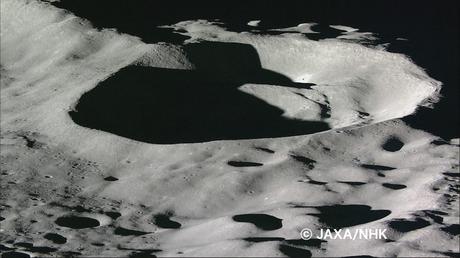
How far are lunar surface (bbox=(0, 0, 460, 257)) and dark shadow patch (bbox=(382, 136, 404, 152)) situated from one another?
0.6 inches

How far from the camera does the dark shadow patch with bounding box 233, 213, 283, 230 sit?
8.70ft

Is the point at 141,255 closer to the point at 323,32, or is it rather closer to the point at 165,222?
the point at 165,222

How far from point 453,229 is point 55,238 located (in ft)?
5.06

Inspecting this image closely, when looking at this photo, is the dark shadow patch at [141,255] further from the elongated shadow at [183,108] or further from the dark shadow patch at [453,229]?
the elongated shadow at [183,108]

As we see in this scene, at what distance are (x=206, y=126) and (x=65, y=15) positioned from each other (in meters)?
1.74

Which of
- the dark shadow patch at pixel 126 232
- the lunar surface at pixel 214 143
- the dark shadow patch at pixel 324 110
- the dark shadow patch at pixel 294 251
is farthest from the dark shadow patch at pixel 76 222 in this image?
the dark shadow patch at pixel 324 110

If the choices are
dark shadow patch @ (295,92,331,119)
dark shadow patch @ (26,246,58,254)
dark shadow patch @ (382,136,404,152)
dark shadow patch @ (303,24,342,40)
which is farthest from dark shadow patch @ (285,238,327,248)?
dark shadow patch @ (303,24,342,40)

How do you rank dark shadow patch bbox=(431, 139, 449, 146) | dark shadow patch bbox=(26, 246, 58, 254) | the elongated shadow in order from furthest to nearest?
the elongated shadow → dark shadow patch bbox=(431, 139, 449, 146) → dark shadow patch bbox=(26, 246, 58, 254)

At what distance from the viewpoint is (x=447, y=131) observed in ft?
11.9

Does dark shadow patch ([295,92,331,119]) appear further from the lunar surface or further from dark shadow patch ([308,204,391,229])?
dark shadow patch ([308,204,391,229])

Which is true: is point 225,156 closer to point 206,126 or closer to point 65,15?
point 206,126

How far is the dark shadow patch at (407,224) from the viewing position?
252 cm

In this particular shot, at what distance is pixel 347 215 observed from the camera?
274 cm

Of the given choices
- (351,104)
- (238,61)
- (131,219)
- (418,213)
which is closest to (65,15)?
(238,61)
